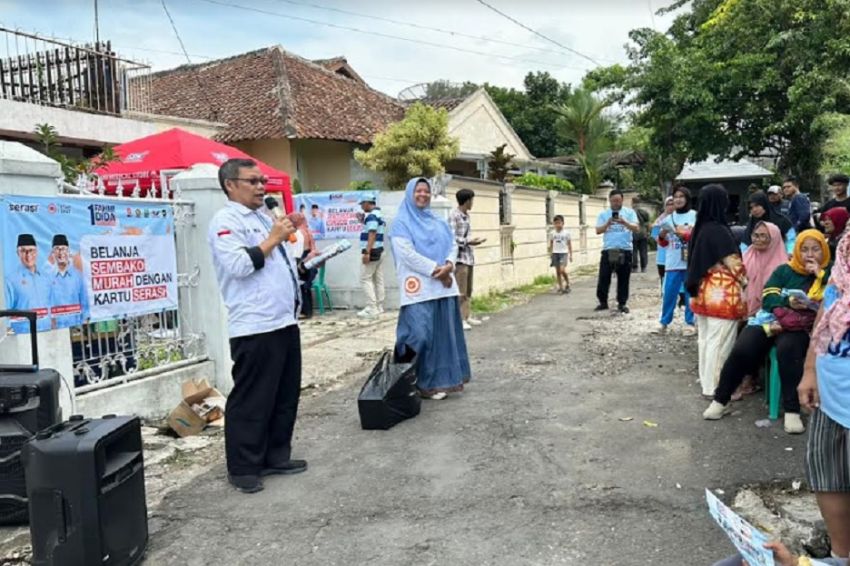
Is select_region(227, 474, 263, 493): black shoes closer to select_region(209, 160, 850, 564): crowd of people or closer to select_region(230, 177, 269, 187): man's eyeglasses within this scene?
select_region(209, 160, 850, 564): crowd of people

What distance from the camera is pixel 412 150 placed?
1369 centimetres

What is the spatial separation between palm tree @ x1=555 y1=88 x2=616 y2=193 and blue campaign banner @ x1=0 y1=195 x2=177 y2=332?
21.5 meters

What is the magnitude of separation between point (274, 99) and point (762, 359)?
1581 cm

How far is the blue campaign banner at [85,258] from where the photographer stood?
4426 millimetres

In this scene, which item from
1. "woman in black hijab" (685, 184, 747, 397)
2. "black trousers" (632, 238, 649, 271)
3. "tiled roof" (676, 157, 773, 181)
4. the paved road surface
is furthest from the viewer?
"tiled roof" (676, 157, 773, 181)

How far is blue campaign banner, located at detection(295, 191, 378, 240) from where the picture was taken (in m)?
11.5

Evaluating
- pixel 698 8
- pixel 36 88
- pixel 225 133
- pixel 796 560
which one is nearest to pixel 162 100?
pixel 225 133

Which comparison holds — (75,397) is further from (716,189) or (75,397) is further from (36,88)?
(36,88)

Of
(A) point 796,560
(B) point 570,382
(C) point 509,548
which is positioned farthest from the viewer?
(B) point 570,382

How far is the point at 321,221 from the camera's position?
39.0 ft

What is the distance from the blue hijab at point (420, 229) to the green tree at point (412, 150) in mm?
7696

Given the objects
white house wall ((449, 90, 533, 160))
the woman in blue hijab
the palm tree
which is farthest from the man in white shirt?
the palm tree

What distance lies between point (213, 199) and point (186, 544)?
3.29 meters

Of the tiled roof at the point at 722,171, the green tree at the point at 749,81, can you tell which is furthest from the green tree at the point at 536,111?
the green tree at the point at 749,81
